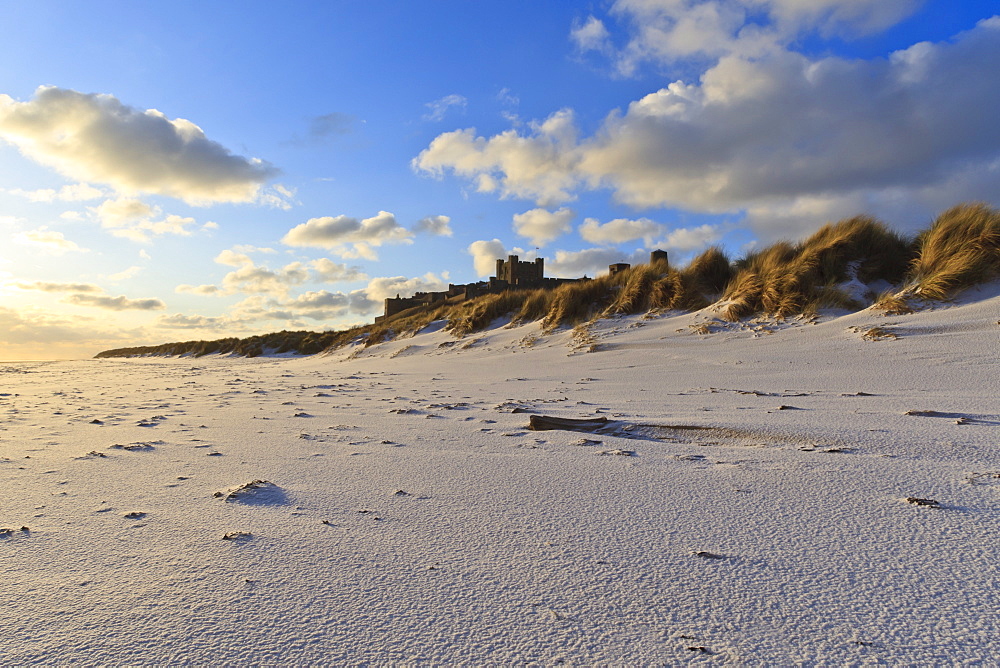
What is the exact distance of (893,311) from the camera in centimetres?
554

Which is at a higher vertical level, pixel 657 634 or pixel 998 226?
pixel 998 226

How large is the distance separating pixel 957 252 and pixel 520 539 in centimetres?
666

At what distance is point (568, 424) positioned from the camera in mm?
2834

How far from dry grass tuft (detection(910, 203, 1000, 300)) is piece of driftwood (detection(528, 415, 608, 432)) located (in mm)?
4809

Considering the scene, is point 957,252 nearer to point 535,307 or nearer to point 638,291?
point 638,291

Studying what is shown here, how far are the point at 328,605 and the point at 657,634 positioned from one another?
0.65 metres

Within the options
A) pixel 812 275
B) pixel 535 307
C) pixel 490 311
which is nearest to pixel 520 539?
pixel 812 275

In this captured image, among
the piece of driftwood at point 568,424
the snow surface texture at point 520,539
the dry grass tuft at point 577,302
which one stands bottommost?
the snow surface texture at point 520,539

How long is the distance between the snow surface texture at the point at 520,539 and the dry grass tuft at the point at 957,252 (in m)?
2.76

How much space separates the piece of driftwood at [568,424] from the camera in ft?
9.15

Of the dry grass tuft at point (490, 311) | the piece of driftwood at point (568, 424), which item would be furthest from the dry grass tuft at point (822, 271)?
the dry grass tuft at point (490, 311)

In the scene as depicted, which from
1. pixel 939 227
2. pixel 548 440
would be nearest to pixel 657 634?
pixel 548 440

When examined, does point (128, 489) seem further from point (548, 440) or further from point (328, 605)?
point (548, 440)

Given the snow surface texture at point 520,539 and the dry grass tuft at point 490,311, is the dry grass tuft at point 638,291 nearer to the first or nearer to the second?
the dry grass tuft at point 490,311
